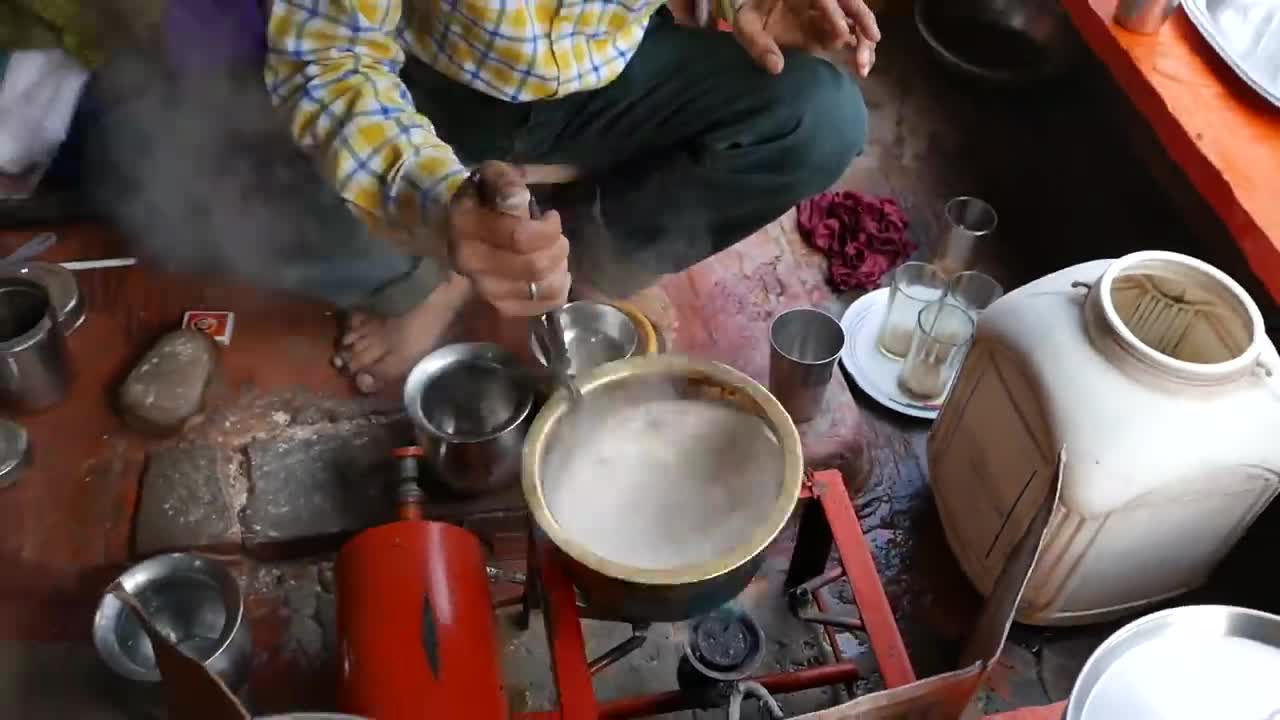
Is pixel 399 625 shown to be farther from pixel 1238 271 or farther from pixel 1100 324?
pixel 1238 271

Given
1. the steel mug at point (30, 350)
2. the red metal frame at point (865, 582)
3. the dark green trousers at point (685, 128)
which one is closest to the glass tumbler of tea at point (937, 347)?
the dark green trousers at point (685, 128)

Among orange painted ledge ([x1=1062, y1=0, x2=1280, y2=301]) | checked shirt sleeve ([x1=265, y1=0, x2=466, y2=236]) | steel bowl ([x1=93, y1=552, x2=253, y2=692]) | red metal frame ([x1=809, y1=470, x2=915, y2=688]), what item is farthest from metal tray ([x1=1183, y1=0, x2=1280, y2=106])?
steel bowl ([x1=93, y1=552, x2=253, y2=692])

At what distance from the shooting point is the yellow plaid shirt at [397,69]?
1312 millimetres

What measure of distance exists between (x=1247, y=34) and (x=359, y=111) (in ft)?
5.38

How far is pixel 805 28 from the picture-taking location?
172 centimetres

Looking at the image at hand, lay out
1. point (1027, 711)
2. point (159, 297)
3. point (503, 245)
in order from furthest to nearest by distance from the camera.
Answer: point (159, 297)
point (1027, 711)
point (503, 245)

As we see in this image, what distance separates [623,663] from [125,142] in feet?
4.40

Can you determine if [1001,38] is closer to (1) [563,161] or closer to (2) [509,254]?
(1) [563,161]

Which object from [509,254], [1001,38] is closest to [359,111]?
[509,254]

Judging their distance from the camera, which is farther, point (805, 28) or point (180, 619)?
point (805, 28)

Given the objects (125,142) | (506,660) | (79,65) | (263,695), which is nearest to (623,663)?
(506,660)

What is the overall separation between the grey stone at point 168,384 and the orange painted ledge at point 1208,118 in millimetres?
1703

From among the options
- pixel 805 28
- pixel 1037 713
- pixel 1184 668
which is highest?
pixel 805 28

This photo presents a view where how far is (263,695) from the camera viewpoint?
156cm
